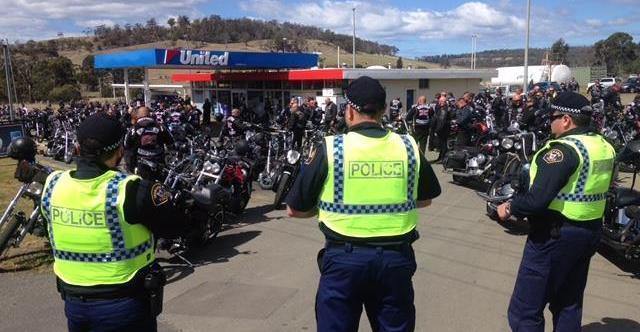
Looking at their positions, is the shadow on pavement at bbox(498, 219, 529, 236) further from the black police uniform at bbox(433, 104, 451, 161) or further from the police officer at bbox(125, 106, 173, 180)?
the black police uniform at bbox(433, 104, 451, 161)

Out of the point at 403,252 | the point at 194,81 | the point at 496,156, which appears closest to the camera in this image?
the point at 403,252

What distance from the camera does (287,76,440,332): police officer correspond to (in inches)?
105

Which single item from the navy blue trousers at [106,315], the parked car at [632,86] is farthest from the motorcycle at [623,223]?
the parked car at [632,86]

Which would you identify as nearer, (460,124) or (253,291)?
(253,291)

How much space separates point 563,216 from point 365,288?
58.8 inches

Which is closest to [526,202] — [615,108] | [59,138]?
[615,108]

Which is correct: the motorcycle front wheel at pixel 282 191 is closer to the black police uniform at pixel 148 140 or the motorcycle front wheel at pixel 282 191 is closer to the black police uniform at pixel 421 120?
the black police uniform at pixel 148 140

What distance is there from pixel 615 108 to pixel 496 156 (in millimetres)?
9376

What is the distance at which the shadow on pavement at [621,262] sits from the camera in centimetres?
583

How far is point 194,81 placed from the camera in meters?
42.8

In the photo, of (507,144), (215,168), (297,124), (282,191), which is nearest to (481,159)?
(507,144)

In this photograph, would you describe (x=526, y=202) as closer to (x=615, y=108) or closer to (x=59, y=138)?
(x=615, y=108)

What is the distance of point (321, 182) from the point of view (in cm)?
275

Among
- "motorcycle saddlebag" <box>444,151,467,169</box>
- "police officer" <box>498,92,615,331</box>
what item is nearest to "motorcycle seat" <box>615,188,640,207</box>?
"police officer" <box>498,92,615,331</box>
